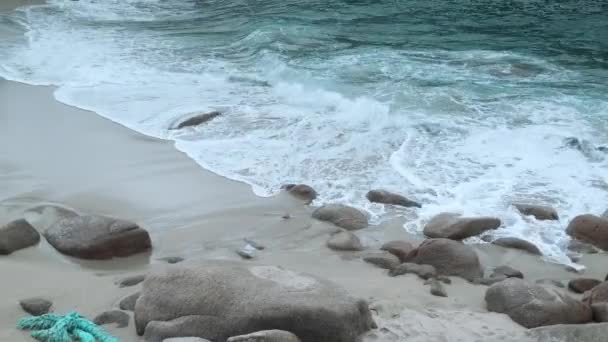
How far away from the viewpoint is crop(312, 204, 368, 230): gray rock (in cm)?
624

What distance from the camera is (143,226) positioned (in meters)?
6.17

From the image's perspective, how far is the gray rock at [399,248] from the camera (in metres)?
5.61

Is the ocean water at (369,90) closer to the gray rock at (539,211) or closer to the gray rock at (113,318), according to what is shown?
the gray rock at (539,211)

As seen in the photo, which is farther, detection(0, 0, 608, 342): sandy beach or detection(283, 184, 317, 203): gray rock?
detection(283, 184, 317, 203): gray rock

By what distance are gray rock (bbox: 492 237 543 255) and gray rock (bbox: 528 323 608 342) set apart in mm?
1856

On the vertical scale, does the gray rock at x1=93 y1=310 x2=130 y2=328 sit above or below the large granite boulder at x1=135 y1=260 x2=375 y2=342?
below

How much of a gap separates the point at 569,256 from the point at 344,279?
1.85 metres

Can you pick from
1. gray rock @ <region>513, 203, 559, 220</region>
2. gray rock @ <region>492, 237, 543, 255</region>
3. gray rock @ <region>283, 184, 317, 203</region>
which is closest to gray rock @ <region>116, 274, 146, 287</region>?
gray rock @ <region>283, 184, 317, 203</region>

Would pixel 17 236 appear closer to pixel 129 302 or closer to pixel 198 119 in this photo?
pixel 129 302

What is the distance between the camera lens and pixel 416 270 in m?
5.25

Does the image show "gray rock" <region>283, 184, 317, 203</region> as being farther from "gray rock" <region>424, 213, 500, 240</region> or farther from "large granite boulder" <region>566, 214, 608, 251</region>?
"large granite boulder" <region>566, 214, 608, 251</region>

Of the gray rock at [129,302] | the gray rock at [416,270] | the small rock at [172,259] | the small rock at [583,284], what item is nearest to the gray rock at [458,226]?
the gray rock at [416,270]

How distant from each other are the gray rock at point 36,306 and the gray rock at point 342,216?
2.54 m

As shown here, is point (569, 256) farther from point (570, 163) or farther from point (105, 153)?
point (105, 153)
